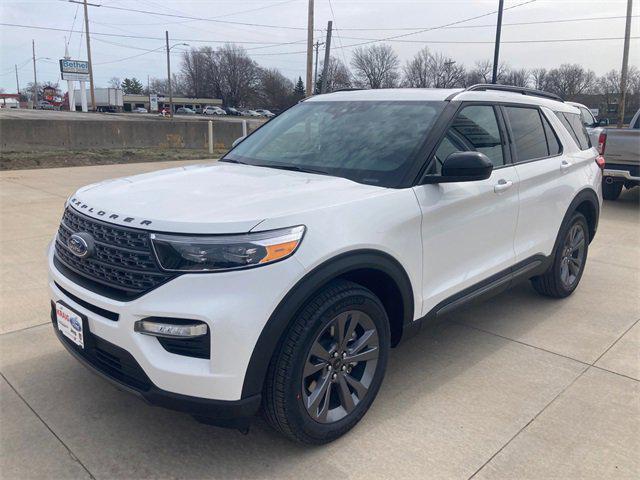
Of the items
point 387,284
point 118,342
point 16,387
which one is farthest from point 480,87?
point 16,387

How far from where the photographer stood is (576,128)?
5090mm

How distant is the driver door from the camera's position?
3166 millimetres

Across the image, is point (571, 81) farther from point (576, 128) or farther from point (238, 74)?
point (576, 128)

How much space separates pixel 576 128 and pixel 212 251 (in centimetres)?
413

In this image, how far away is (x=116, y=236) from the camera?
2.45 metres

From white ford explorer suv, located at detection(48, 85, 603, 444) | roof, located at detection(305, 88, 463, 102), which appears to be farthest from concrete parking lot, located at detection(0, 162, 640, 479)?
roof, located at detection(305, 88, 463, 102)

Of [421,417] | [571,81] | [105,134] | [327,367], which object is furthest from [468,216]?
[571,81]

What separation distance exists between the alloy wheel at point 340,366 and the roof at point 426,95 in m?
1.68

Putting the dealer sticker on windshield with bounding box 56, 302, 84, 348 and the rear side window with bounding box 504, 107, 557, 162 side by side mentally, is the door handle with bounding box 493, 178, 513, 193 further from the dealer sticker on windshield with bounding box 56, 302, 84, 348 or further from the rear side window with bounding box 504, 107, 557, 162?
the dealer sticker on windshield with bounding box 56, 302, 84, 348

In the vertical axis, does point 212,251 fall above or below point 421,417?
above

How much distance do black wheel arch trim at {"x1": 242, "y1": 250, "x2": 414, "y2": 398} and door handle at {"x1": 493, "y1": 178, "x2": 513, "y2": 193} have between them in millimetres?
1339

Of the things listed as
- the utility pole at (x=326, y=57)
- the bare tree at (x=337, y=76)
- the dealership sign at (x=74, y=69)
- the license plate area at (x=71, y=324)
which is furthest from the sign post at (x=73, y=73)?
the license plate area at (x=71, y=324)

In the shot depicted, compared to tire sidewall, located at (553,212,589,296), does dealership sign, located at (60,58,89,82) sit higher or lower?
higher

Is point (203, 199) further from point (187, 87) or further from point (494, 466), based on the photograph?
point (187, 87)
